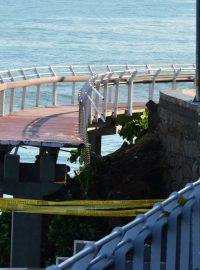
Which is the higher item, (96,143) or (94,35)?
(96,143)

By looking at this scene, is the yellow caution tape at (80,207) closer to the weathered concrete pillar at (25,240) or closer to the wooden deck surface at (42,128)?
the weathered concrete pillar at (25,240)

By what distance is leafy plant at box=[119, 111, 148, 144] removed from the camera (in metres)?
23.6

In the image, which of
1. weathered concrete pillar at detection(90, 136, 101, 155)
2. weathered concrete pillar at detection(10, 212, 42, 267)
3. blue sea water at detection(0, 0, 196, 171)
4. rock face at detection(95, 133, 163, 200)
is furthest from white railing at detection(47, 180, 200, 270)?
blue sea water at detection(0, 0, 196, 171)

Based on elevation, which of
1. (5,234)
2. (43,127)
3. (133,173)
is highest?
(43,127)

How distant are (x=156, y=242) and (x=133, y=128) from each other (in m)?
16.0

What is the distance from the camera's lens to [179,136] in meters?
17.7

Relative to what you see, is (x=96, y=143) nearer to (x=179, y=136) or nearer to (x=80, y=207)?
(x=179, y=136)

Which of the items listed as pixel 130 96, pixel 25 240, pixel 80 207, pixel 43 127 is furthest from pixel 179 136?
pixel 130 96

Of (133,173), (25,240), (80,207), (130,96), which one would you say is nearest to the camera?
(80,207)

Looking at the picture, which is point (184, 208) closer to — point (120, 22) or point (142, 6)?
point (120, 22)

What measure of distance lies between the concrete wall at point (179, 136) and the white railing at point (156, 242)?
312 inches

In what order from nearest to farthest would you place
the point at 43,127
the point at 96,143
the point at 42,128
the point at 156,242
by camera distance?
the point at 156,242 < the point at 42,128 < the point at 43,127 < the point at 96,143

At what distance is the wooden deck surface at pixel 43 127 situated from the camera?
1800 centimetres

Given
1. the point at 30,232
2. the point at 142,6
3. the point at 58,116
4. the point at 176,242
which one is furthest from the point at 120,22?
the point at 176,242
